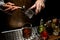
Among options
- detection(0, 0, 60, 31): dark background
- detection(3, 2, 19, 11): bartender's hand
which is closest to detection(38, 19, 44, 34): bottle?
detection(0, 0, 60, 31): dark background

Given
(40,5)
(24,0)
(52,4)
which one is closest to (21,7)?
(24,0)

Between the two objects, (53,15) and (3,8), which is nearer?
(3,8)

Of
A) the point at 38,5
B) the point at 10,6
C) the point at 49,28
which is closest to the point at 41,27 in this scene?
the point at 49,28

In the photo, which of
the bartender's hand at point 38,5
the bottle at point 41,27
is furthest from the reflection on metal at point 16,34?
the bartender's hand at point 38,5

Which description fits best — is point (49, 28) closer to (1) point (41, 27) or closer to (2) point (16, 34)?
(1) point (41, 27)

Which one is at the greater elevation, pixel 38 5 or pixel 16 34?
pixel 38 5

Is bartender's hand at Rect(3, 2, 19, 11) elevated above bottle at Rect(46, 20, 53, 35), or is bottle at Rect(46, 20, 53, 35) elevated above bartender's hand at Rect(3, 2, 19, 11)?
bartender's hand at Rect(3, 2, 19, 11)

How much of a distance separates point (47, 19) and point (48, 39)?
6.7 inches

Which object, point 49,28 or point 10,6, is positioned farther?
point 49,28

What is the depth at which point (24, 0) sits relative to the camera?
1.06 meters

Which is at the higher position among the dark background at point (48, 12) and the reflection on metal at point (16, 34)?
the dark background at point (48, 12)

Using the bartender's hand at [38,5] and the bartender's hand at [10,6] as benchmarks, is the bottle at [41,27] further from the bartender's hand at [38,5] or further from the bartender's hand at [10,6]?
the bartender's hand at [10,6]

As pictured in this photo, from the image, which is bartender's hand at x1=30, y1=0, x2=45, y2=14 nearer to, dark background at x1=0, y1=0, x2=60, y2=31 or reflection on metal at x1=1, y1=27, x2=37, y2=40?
dark background at x1=0, y1=0, x2=60, y2=31

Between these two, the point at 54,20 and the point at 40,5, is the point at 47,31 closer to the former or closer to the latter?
the point at 54,20
